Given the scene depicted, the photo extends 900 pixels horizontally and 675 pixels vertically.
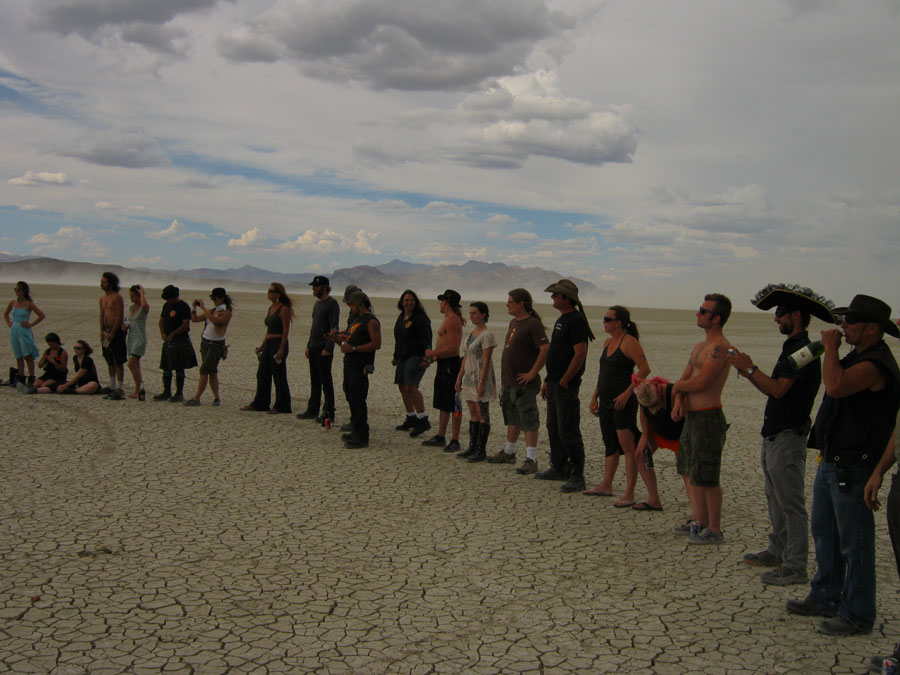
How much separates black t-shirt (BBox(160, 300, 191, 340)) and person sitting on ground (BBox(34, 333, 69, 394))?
7.46ft

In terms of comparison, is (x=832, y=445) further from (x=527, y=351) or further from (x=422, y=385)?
(x=422, y=385)

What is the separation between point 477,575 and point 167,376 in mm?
8302

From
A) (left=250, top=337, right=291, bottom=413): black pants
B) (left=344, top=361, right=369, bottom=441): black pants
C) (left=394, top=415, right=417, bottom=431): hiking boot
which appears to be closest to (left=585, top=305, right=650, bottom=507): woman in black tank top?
(left=344, top=361, right=369, bottom=441): black pants

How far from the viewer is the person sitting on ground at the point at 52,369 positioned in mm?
12414

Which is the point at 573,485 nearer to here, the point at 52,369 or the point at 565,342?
the point at 565,342

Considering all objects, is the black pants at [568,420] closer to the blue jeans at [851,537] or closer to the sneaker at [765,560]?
the sneaker at [765,560]

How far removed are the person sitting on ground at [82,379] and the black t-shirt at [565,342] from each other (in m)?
8.41

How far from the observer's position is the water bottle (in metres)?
4.57

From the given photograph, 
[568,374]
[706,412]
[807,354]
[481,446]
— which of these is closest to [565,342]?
[568,374]

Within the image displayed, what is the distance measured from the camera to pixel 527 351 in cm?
805

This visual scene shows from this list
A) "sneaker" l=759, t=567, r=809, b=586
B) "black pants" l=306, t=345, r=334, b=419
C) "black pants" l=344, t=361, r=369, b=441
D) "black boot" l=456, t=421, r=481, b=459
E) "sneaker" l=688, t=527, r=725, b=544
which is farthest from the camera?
"black pants" l=306, t=345, r=334, b=419

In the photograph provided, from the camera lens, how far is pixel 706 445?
5617 mm

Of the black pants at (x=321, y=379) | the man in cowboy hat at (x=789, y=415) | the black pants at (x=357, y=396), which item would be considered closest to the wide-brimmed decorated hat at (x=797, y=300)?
the man in cowboy hat at (x=789, y=415)

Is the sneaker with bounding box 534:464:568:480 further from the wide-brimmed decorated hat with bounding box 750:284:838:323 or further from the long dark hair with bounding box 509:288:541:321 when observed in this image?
the wide-brimmed decorated hat with bounding box 750:284:838:323
